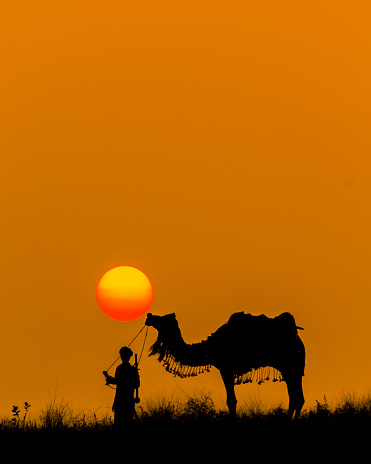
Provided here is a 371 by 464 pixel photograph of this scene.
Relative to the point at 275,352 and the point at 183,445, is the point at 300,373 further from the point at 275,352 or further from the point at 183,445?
the point at 183,445

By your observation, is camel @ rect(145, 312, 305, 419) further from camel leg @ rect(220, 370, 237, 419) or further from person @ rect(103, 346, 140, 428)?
person @ rect(103, 346, 140, 428)

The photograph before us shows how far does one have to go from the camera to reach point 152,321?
28250 millimetres

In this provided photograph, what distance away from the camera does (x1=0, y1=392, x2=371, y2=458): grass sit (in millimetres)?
22391

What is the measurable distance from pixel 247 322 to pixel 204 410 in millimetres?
3253

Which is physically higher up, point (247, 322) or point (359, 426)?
point (247, 322)

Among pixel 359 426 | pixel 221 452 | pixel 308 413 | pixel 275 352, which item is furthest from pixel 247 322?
pixel 221 452

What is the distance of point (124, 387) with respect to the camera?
75.8 ft

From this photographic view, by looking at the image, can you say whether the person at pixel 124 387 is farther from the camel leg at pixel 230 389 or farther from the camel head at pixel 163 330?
the camel head at pixel 163 330

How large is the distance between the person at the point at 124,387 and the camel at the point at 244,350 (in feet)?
16.4

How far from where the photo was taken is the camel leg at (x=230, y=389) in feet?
88.7

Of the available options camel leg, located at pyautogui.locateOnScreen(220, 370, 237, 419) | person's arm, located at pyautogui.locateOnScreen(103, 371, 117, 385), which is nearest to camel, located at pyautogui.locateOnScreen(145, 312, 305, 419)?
camel leg, located at pyautogui.locateOnScreen(220, 370, 237, 419)

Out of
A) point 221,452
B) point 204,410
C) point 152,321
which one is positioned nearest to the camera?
point 221,452

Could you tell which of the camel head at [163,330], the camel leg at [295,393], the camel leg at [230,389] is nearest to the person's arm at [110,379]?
the camel leg at [230,389]

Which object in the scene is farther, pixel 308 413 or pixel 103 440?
pixel 308 413
